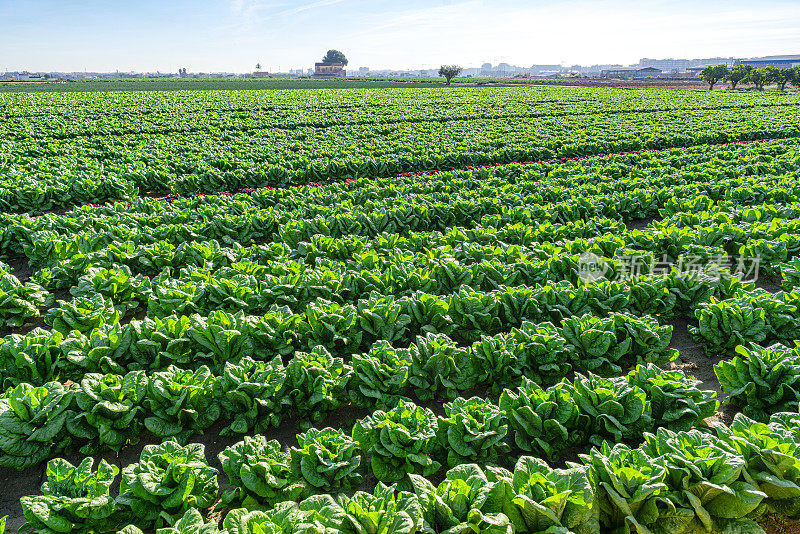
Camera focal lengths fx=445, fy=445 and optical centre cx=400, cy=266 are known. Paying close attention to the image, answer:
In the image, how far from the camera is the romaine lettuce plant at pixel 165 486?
361cm

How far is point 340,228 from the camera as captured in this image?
9.99 meters

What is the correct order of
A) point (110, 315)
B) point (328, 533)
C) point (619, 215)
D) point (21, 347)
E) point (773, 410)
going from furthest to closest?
point (619, 215)
point (110, 315)
point (21, 347)
point (773, 410)
point (328, 533)

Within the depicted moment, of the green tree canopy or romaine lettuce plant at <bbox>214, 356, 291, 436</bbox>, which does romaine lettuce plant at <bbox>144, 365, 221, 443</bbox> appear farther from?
the green tree canopy

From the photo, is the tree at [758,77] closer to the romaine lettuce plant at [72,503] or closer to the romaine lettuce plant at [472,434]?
the romaine lettuce plant at [472,434]

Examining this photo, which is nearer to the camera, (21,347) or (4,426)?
(4,426)

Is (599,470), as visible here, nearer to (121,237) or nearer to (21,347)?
(21,347)

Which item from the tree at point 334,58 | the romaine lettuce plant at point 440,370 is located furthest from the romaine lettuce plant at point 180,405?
the tree at point 334,58

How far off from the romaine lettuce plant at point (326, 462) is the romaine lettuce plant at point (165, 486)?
0.78 metres

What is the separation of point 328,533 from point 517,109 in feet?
127

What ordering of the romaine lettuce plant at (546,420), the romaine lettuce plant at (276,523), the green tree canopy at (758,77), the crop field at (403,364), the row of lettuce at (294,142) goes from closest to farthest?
the romaine lettuce plant at (276,523) < the crop field at (403,364) < the romaine lettuce plant at (546,420) < the row of lettuce at (294,142) < the green tree canopy at (758,77)

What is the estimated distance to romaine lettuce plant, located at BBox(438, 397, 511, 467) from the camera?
13.7 feet

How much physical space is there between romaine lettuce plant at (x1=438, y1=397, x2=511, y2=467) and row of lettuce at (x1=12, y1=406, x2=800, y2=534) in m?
0.42

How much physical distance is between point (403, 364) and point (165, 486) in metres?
2.52

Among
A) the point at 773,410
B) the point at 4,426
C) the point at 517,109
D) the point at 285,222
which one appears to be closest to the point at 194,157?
the point at 285,222
